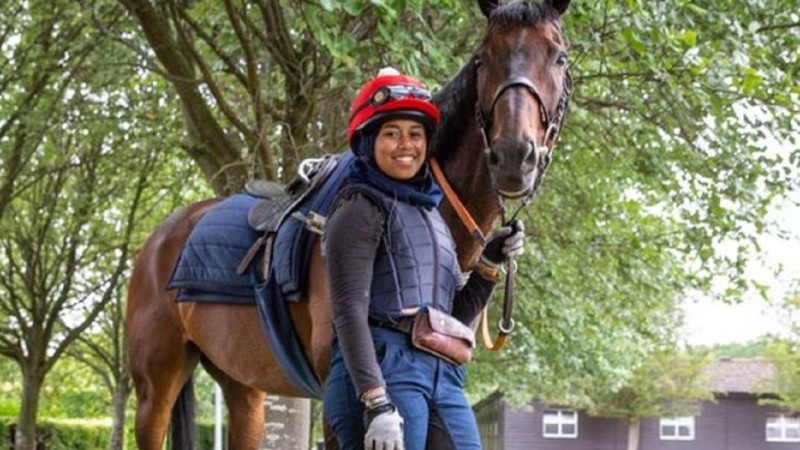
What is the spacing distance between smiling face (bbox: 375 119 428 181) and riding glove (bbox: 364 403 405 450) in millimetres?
744

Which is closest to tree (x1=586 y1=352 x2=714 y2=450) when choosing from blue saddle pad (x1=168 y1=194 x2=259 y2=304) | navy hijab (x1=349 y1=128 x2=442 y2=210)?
blue saddle pad (x1=168 y1=194 x2=259 y2=304)

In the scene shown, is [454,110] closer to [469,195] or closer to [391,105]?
[469,195]

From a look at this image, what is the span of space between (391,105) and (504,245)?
2.10 ft

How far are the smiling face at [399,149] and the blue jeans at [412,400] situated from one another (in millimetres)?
482

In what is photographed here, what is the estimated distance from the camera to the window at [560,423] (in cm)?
4728

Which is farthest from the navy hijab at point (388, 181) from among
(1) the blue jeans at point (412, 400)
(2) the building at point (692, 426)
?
(2) the building at point (692, 426)

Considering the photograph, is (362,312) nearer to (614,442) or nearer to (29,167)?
(29,167)

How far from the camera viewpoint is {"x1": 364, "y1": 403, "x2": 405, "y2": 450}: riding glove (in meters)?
2.93

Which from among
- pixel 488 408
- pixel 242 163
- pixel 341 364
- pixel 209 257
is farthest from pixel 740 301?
pixel 488 408

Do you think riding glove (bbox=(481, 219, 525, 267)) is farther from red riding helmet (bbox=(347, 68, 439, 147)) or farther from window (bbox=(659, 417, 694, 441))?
window (bbox=(659, 417, 694, 441))

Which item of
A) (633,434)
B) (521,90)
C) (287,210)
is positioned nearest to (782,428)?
(633,434)

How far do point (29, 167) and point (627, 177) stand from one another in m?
10.1

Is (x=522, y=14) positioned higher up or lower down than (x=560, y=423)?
higher up

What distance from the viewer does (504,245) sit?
366 centimetres
